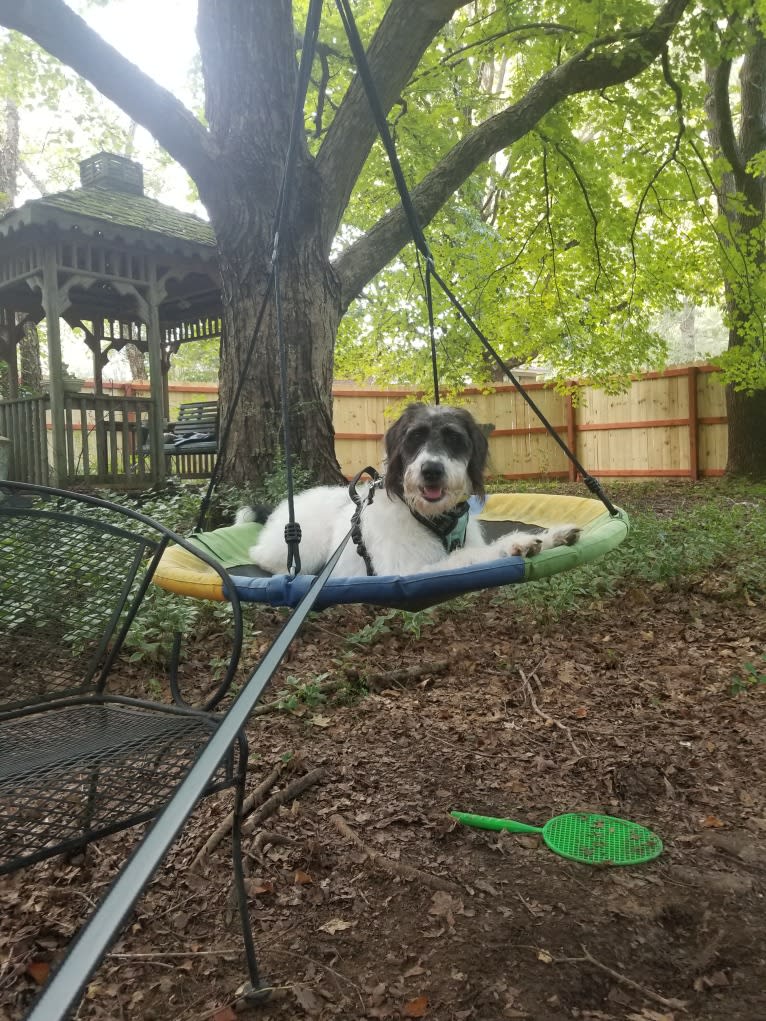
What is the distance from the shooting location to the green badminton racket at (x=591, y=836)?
2289 mm

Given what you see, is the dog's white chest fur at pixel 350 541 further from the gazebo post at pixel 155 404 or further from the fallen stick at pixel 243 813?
the gazebo post at pixel 155 404

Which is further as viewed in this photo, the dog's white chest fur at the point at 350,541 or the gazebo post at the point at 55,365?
the gazebo post at the point at 55,365

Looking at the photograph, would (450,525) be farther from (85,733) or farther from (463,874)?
(85,733)

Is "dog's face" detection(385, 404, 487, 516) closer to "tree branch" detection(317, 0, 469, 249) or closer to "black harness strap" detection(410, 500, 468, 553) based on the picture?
"black harness strap" detection(410, 500, 468, 553)

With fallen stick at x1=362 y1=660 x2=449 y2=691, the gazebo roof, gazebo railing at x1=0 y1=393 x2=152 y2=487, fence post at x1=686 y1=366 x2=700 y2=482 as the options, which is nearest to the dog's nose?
fallen stick at x1=362 y1=660 x2=449 y2=691

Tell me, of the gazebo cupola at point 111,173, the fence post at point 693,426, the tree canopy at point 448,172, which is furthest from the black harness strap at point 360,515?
the fence post at point 693,426

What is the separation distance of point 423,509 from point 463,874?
1.32 meters

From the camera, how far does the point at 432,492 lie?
2.87 metres

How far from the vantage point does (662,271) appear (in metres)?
8.54

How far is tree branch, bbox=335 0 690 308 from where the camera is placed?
572cm

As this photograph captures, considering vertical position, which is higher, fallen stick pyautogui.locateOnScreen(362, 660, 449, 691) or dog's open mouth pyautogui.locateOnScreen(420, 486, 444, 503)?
dog's open mouth pyautogui.locateOnScreen(420, 486, 444, 503)

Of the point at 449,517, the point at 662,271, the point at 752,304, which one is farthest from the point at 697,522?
the point at 449,517

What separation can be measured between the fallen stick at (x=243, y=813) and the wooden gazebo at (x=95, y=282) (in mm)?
5262

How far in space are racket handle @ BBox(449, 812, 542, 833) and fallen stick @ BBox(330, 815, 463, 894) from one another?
0.31 metres
